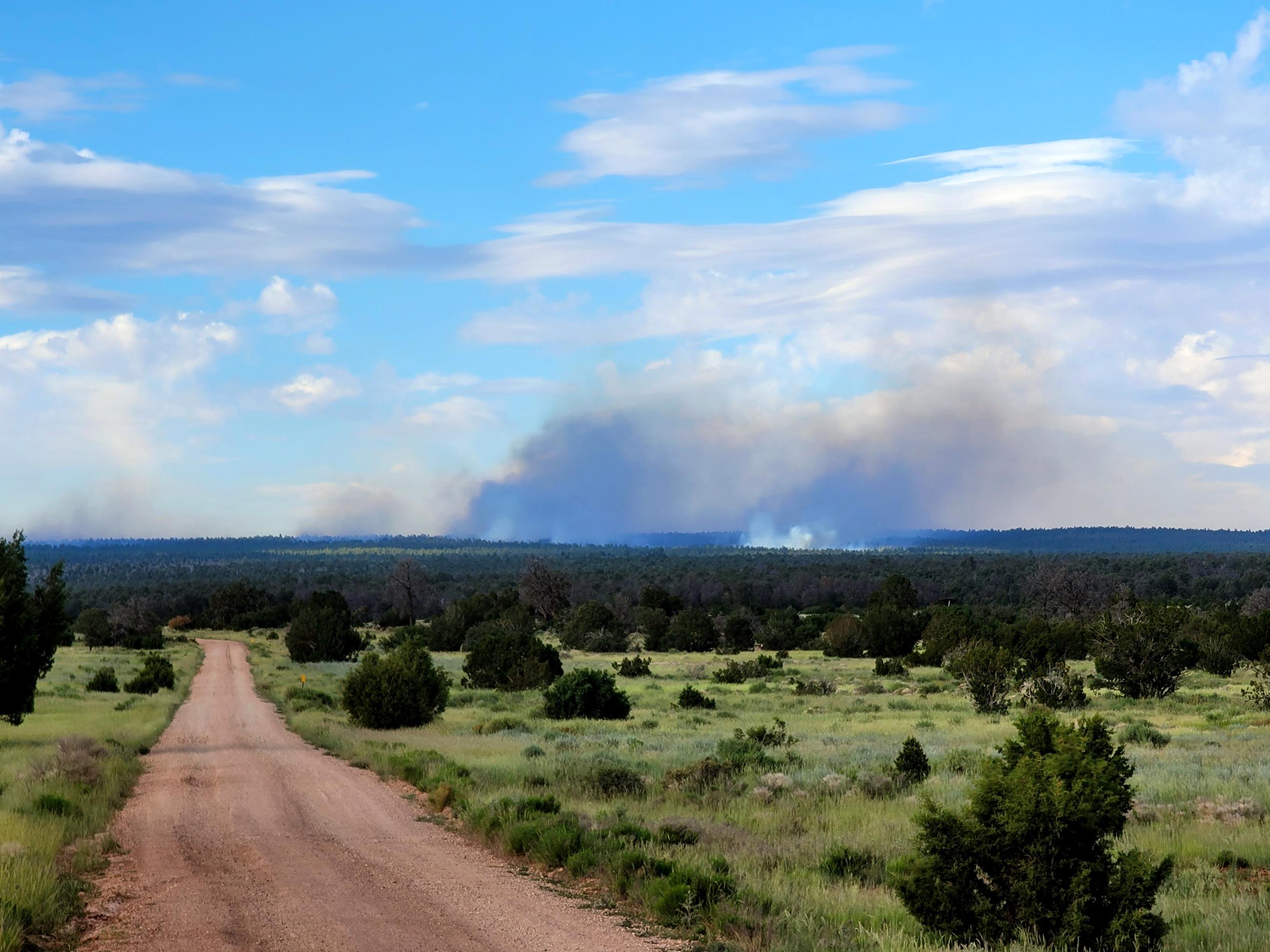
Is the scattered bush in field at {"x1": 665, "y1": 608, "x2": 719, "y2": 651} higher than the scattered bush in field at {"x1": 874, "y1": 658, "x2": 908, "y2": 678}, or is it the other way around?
the scattered bush in field at {"x1": 874, "y1": 658, "x2": 908, "y2": 678}

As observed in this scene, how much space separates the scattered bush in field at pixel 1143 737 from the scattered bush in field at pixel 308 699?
80.4 feet

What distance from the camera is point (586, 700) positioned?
113ft

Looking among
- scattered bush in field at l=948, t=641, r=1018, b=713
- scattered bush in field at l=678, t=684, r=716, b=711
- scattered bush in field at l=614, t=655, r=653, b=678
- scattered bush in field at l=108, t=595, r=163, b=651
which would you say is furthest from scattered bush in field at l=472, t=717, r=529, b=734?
scattered bush in field at l=108, t=595, r=163, b=651

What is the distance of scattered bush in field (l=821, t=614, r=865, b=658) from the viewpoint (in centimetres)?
6781

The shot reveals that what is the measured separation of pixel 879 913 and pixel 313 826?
28.9 ft

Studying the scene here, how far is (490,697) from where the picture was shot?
42.1 meters

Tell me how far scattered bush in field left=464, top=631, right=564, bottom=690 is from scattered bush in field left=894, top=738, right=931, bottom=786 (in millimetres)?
28664

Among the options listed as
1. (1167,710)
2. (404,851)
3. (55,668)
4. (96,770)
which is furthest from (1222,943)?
(55,668)

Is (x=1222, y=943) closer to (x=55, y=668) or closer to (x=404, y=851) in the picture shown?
(x=404, y=851)

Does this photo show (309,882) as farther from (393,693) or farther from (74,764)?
(393,693)

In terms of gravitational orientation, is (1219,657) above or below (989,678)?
below

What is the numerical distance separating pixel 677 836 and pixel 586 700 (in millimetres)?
20488

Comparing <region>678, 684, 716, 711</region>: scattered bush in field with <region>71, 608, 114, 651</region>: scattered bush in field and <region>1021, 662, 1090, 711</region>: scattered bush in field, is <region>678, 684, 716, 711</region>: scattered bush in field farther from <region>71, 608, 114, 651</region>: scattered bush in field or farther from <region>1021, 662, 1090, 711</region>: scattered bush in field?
<region>71, 608, 114, 651</region>: scattered bush in field

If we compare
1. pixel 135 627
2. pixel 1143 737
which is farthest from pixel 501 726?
pixel 135 627
